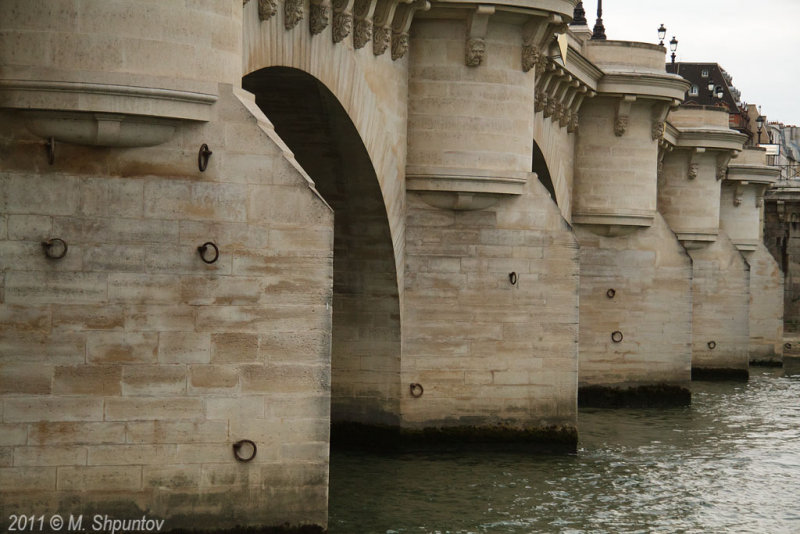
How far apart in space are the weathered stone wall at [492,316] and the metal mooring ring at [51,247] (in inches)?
445

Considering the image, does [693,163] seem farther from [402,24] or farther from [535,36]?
[402,24]

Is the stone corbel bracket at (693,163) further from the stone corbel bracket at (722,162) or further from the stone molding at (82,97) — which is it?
the stone molding at (82,97)

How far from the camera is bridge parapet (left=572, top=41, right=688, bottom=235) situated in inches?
1373

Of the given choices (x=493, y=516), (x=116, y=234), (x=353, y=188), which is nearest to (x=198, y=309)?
(x=116, y=234)

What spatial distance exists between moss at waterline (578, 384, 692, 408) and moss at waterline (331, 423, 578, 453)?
31.6ft

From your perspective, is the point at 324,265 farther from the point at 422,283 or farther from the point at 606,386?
the point at 606,386

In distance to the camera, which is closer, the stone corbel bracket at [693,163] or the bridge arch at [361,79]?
the bridge arch at [361,79]

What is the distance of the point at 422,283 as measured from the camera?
2462cm

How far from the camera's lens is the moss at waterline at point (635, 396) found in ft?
115

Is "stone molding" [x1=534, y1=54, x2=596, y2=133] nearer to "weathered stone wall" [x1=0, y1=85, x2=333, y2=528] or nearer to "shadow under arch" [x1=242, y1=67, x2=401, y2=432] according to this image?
"shadow under arch" [x1=242, y1=67, x2=401, y2=432]

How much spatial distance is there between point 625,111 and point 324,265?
21500mm

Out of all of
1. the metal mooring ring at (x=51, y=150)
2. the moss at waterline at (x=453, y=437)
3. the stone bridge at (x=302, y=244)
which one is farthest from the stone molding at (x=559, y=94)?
the metal mooring ring at (x=51, y=150)

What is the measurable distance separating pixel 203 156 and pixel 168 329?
175 cm

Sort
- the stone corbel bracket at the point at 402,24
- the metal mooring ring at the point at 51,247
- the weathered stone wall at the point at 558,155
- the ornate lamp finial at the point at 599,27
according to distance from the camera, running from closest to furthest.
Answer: the metal mooring ring at the point at 51,247
the stone corbel bracket at the point at 402,24
the weathered stone wall at the point at 558,155
the ornate lamp finial at the point at 599,27
